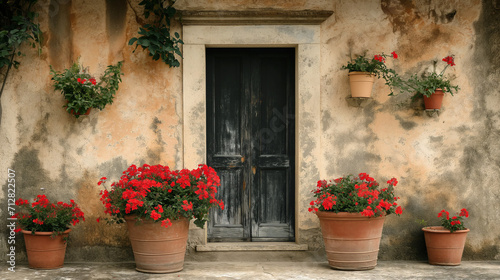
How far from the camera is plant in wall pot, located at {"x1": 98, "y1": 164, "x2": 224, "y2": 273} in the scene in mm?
5727

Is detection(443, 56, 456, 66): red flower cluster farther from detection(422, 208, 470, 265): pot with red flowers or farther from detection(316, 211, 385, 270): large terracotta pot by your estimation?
detection(316, 211, 385, 270): large terracotta pot

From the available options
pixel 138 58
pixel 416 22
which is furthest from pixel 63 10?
pixel 416 22

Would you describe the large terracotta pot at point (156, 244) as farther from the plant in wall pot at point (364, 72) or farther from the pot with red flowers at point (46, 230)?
the plant in wall pot at point (364, 72)

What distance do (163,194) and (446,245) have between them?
3.08 metres

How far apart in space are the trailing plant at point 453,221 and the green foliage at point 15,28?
16.0 ft

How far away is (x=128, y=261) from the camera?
6.52m

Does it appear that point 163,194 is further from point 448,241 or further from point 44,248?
point 448,241

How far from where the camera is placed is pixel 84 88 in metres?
6.25

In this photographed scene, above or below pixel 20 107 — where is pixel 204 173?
below

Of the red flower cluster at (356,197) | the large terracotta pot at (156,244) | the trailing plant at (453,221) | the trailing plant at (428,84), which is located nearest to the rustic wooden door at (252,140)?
the red flower cluster at (356,197)

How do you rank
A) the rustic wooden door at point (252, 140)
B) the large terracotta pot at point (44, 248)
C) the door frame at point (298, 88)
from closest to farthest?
the large terracotta pot at point (44, 248), the door frame at point (298, 88), the rustic wooden door at point (252, 140)

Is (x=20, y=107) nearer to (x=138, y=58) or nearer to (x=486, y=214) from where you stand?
(x=138, y=58)

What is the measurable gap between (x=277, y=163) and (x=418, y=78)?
1.89 meters

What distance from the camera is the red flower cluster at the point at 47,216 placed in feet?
19.9
